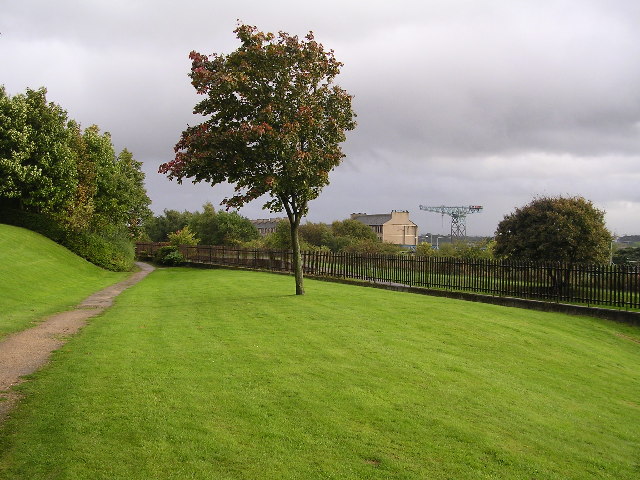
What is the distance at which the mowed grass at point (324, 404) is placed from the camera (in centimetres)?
496

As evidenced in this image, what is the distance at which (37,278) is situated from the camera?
2300 cm

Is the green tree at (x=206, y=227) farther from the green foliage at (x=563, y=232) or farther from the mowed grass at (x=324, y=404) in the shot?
the mowed grass at (x=324, y=404)

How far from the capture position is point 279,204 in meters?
17.2

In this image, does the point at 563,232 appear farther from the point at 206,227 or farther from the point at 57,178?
the point at 206,227

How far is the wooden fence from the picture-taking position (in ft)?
57.2

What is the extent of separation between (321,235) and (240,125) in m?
52.1

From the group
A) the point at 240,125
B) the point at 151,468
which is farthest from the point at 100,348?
the point at 240,125

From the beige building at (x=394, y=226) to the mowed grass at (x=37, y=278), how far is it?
72655mm

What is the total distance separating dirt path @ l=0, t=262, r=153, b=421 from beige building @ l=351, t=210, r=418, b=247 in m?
87.6

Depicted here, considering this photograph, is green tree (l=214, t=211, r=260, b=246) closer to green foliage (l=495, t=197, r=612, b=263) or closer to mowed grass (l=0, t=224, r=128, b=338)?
mowed grass (l=0, t=224, r=128, b=338)

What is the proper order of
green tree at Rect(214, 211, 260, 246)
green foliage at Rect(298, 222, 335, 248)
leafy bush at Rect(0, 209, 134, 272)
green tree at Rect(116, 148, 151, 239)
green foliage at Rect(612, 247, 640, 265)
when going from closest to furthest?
green foliage at Rect(612, 247, 640, 265)
leafy bush at Rect(0, 209, 134, 272)
green tree at Rect(116, 148, 151, 239)
green foliage at Rect(298, 222, 335, 248)
green tree at Rect(214, 211, 260, 246)

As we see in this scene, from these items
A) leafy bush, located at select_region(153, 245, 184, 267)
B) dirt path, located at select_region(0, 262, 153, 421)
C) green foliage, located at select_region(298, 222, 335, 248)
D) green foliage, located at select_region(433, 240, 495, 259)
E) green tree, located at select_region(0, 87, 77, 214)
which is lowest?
dirt path, located at select_region(0, 262, 153, 421)

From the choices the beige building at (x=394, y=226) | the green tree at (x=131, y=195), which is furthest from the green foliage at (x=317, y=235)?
the beige building at (x=394, y=226)

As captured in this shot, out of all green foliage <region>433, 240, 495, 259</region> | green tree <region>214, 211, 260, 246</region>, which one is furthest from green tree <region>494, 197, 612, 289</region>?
green tree <region>214, 211, 260, 246</region>
